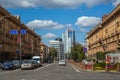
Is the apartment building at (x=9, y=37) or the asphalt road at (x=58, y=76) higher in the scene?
the apartment building at (x=9, y=37)

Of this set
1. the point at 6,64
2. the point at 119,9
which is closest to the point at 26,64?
the point at 6,64

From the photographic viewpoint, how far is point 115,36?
76.3 meters

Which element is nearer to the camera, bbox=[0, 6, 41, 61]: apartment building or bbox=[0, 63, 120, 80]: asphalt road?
bbox=[0, 63, 120, 80]: asphalt road

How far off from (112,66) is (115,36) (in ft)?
77.5

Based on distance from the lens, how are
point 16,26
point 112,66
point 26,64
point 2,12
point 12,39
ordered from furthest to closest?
1. point 16,26
2. point 12,39
3. point 2,12
4. point 26,64
5. point 112,66

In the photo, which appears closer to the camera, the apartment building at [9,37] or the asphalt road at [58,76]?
the asphalt road at [58,76]

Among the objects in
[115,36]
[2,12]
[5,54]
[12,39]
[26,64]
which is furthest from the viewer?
[12,39]

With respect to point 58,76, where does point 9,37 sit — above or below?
above

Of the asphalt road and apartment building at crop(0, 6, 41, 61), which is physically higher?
apartment building at crop(0, 6, 41, 61)

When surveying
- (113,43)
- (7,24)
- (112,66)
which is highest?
(7,24)

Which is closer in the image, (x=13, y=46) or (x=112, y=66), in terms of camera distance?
(x=112, y=66)

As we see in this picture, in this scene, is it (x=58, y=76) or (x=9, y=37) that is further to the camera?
(x=9, y=37)

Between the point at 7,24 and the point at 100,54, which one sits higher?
the point at 7,24

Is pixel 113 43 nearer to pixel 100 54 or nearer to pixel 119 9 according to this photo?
pixel 100 54
